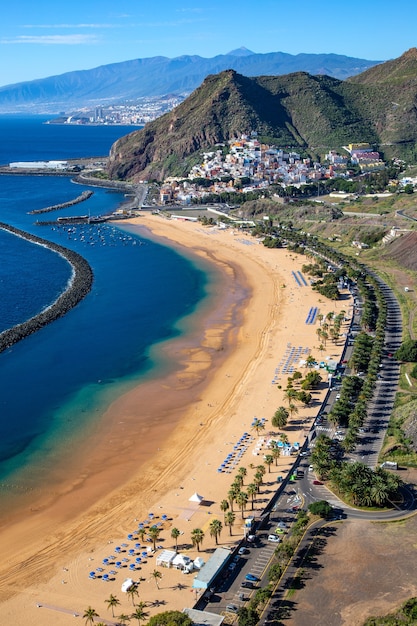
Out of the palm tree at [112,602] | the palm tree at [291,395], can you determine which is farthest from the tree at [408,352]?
the palm tree at [112,602]

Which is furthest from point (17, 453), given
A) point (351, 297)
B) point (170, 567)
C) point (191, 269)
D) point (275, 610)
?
point (191, 269)

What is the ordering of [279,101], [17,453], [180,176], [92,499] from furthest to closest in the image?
[279,101] → [180,176] → [17,453] → [92,499]

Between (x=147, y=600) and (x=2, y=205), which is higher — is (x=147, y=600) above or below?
below

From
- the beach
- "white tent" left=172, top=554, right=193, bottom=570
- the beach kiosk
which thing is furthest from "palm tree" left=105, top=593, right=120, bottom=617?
the beach kiosk

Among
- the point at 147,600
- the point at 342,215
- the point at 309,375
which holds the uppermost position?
the point at 342,215

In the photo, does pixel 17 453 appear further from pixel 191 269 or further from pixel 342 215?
pixel 342 215

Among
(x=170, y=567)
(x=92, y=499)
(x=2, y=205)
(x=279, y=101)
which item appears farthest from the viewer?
(x=279, y=101)

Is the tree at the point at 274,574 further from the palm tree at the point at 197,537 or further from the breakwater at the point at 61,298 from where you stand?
the breakwater at the point at 61,298

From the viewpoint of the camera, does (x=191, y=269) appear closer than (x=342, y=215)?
Yes
